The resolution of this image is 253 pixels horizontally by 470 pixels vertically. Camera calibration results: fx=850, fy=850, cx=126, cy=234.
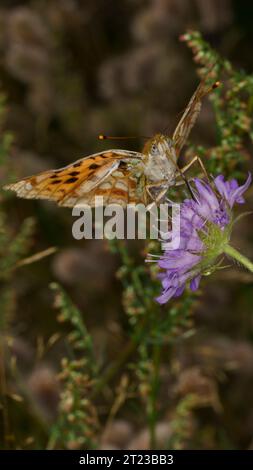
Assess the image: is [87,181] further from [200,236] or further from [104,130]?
[104,130]

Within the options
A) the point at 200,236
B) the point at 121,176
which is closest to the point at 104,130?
the point at 121,176

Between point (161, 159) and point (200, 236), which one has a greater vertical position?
point (161, 159)

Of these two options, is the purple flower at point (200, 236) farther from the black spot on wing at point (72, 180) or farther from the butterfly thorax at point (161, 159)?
the black spot on wing at point (72, 180)

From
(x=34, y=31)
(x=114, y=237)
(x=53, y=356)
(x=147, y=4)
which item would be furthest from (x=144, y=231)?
(x=147, y=4)

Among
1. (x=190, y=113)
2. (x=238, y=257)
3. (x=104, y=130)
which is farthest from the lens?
(x=104, y=130)

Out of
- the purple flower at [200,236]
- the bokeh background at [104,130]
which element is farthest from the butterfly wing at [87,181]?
the bokeh background at [104,130]

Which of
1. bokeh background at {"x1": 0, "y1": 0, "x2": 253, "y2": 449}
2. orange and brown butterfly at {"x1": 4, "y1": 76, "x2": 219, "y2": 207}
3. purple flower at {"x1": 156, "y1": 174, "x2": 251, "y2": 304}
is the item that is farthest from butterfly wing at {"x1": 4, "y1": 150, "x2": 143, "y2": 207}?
bokeh background at {"x1": 0, "y1": 0, "x2": 253, "y2": 449}

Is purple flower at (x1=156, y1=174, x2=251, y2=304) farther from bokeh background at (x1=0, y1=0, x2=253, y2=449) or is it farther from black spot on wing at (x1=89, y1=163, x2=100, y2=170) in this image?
bokeh background at (x1=0, y1=0, x2=253, y2=449)
